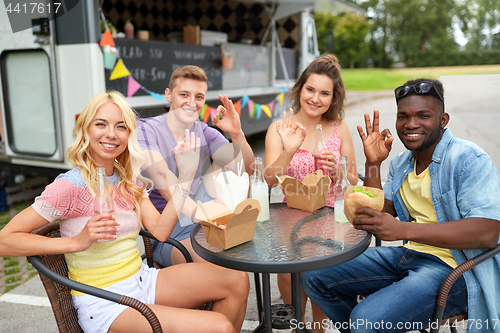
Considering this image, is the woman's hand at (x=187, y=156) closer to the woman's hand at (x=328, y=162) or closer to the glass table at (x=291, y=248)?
the glass table at (x=291, y=248)

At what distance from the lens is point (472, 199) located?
149 cm

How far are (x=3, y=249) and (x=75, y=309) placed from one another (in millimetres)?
386

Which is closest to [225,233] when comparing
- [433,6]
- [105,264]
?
[105,264]

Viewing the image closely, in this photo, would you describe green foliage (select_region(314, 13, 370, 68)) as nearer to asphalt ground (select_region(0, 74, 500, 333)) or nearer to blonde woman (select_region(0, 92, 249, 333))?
asphalt ground (select_region(0, 74, 500, 333))

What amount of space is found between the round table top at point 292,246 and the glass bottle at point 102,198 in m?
0.39

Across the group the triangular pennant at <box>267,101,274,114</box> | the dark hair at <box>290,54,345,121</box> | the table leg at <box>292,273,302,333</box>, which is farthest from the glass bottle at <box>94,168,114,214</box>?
the triangular pennant at <box>267,101,274,114</box>

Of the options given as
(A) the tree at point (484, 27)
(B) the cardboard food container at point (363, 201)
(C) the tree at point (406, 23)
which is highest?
(C) the tree at point (406, 23)

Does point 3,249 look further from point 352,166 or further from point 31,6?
point 31,6

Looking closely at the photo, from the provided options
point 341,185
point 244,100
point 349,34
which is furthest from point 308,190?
point 349,34

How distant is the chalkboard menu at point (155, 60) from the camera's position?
405 cm

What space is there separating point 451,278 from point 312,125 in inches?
54.8

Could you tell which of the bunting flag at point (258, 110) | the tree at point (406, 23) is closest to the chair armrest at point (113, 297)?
the bunting flag at point (258, 110)

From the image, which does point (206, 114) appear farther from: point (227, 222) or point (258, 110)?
point (227, 222)

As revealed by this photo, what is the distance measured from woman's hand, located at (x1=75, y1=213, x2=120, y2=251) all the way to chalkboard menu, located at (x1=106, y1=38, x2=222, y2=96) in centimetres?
261
